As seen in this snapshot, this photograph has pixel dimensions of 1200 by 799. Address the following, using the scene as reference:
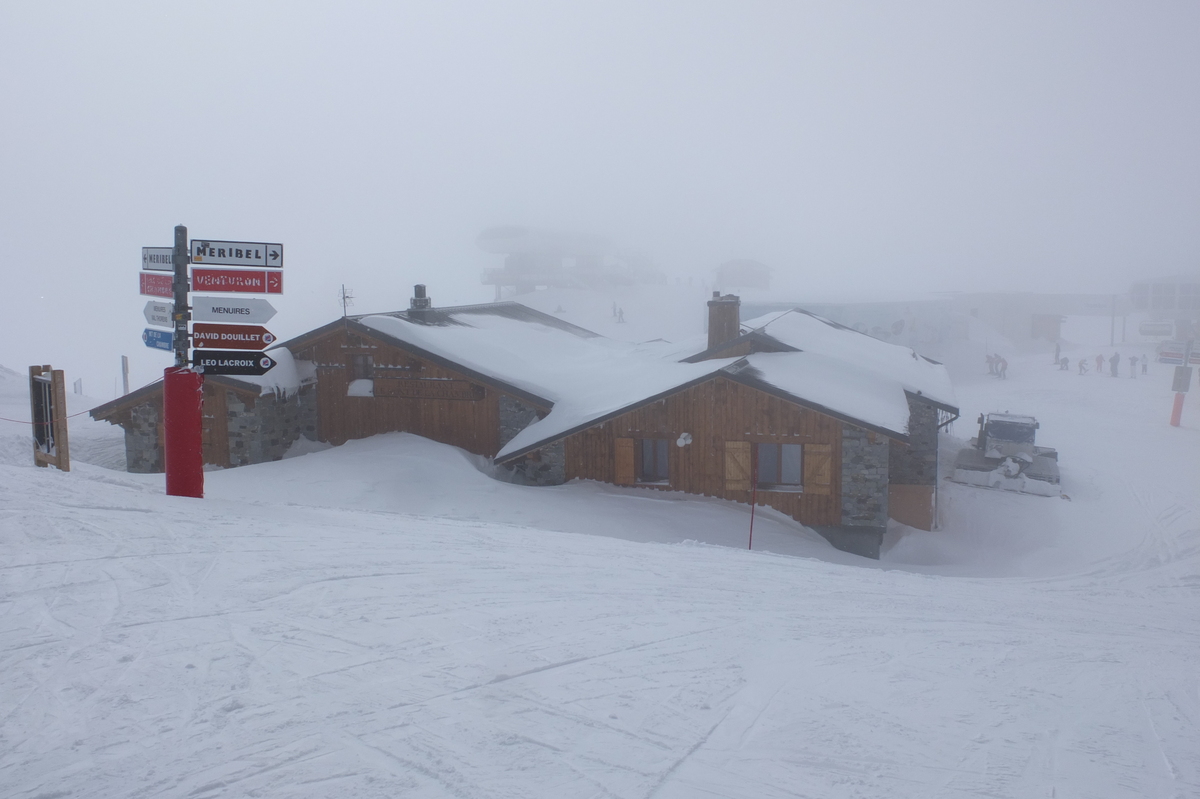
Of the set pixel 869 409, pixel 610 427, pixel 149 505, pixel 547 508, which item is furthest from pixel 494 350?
pixel 149 505

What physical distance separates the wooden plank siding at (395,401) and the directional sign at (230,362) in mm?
9455

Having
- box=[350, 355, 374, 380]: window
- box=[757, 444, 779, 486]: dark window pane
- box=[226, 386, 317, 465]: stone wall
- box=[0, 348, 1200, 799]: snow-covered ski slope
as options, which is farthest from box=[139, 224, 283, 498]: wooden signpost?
box=[757, 444, 779, 486]: dark window pane

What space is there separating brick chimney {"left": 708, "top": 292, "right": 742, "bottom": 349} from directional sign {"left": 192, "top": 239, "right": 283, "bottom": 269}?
13.2 m

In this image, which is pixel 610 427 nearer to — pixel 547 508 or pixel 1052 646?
pixel 547 508

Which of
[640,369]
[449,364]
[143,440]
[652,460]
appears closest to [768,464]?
[652,460]

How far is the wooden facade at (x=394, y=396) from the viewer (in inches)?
764

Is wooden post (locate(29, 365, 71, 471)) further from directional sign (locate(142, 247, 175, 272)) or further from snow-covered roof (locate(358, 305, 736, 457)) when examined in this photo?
snow-covered roof (locate(358, 305, 736, 457))

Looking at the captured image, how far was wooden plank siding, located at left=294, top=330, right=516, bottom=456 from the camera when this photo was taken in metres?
19.4

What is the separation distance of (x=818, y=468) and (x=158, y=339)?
454 inches

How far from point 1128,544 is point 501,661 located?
16024 millimetres

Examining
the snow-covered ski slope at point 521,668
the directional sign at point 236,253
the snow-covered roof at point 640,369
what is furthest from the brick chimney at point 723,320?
the directional sign at point 236,253

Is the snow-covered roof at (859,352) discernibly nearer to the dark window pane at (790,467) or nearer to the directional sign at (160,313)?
the dark window pane at (790,467)

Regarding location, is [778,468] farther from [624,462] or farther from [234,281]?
[234,281]

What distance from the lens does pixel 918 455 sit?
1995cm
